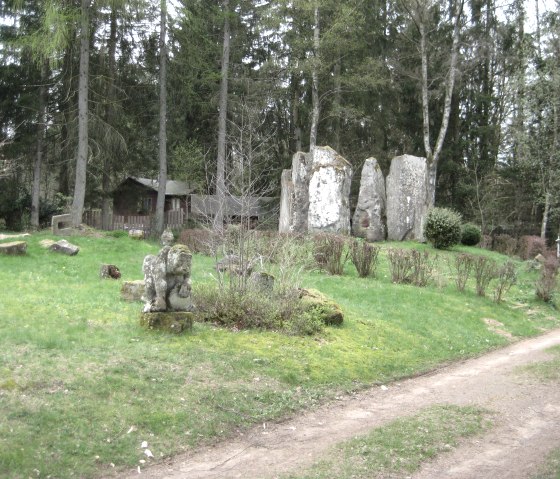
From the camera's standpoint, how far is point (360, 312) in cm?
1188

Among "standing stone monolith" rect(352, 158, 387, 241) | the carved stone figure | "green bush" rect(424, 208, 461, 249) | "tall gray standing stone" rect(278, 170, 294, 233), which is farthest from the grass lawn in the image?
"standing stone monolith" rect(352, 158, 387, 241)

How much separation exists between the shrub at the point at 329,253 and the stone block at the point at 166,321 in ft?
24.5

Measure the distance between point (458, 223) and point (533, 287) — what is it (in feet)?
19.9

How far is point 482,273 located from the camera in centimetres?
1534

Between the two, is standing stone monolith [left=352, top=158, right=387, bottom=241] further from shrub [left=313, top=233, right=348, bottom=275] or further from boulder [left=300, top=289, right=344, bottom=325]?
boulder [left=300, top=289, right=344, bottom=325]

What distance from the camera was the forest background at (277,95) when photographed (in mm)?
25609

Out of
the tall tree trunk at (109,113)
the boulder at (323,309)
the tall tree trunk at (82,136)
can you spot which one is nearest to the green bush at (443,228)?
the boulder at (323,309)

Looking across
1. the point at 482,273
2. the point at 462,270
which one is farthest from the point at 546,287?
the point at 462,270

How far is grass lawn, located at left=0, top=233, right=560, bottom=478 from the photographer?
548cm

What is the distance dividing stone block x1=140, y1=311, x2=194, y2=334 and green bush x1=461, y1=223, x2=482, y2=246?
19.6m

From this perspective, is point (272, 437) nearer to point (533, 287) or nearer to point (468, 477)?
point (468, 477)

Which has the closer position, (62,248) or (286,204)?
(62,248)

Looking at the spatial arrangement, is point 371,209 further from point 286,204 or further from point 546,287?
point 546,287

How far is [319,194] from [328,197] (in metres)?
0.41
